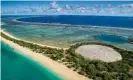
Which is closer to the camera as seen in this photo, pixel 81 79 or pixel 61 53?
pixel 81 79

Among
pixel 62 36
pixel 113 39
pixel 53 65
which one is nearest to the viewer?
pixel 53 65

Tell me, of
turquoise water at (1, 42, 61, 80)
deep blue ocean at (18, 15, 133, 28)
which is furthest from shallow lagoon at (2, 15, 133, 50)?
deep blue ocean at (18, 15, 133, 28)

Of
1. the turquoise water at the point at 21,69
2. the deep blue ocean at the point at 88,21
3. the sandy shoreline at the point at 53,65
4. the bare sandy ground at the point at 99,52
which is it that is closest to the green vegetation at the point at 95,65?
the sandy shoreline at the point at 53,65

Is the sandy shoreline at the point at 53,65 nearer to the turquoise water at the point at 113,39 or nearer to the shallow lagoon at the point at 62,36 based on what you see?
the shallow lagoon at the point at 62,36

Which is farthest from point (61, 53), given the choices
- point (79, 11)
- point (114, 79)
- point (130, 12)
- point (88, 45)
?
point (130, 12)

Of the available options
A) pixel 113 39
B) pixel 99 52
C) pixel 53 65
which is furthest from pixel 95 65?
pixel 113 39

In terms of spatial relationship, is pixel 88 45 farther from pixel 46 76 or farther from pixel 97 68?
pixel 46 76

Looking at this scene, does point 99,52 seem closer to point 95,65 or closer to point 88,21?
point 95,65
